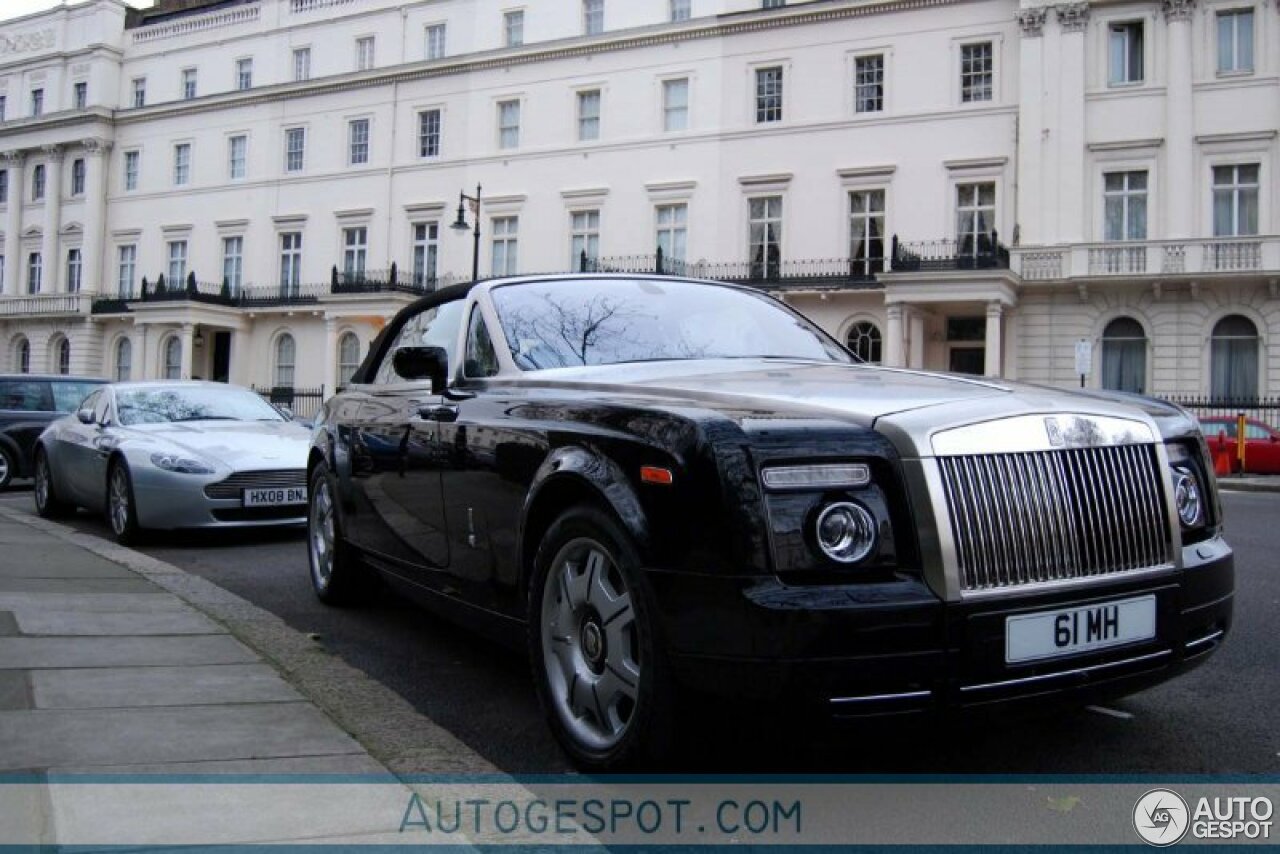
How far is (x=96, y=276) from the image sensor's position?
49.1 m

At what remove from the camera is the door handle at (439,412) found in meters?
→ 4.21

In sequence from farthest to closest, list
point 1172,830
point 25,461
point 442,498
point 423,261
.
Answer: point 423,261 < point 25,461 < point 442,498 < point 1172,830

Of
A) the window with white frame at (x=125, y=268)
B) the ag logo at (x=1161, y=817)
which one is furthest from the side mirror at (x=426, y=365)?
the window with white frame at (x=125, y=268)

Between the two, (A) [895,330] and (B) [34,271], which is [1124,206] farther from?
(B) [34,271]

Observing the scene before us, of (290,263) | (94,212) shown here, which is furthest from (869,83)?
(94,212)

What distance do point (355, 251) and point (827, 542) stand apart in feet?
138

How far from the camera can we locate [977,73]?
31125 millimetres

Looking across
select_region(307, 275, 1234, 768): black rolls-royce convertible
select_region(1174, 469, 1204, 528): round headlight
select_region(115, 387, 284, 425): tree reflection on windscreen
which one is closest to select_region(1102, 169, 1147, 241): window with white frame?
select_region(115, 387, 284, 425): tree reflection on windscreen

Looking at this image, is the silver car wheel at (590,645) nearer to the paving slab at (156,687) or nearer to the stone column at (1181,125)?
the paving slab at (156,687)

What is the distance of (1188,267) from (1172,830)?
2913 cm

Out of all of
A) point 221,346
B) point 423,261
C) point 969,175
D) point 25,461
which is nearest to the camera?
point 25,461

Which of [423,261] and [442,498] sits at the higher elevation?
[423,261]

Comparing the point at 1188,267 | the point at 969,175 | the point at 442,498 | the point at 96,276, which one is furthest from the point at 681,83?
the point at 442,498

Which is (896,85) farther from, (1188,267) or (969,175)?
(1188,267)
